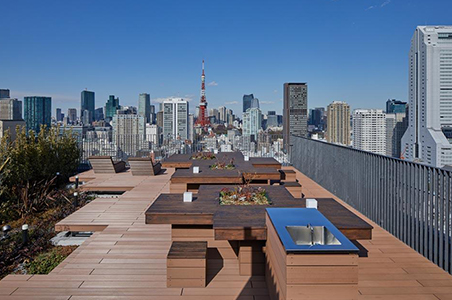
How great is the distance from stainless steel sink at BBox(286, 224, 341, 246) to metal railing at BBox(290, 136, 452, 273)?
5.08 ft

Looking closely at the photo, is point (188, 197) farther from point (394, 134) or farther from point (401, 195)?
point (394, 134)

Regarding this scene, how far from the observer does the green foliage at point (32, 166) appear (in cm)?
672

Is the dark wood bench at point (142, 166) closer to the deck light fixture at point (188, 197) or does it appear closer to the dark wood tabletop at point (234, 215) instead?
the dark wood tabletop at point (234, 215)

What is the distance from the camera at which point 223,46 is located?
23.2m

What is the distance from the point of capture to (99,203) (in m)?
6.13

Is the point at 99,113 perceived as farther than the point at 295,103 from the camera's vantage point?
Yes

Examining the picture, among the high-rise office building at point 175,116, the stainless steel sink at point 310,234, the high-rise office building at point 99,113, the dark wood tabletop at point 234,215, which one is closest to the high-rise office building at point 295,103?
the dark wood tabletop at point 234,215

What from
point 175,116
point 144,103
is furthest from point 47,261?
point 144,103

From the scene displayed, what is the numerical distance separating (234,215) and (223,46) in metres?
21.2

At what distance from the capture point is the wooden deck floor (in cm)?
291

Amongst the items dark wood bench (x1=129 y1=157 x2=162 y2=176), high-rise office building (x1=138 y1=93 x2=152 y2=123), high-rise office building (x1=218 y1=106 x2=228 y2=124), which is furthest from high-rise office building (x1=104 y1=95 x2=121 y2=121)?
dark wood bench (x1=129 y1=157 x2=162 y2=176)

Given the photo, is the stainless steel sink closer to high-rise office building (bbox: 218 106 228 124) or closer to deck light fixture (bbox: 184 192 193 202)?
deck light fixture (bbox: 184 192 193 202)

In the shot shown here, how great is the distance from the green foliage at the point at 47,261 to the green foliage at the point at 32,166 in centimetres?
205

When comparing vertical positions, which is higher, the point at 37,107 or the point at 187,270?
the point at 37,107
